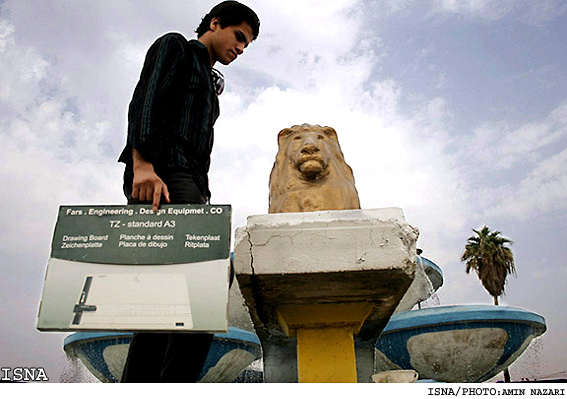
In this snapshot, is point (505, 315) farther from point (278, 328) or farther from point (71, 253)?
point (71, 253)

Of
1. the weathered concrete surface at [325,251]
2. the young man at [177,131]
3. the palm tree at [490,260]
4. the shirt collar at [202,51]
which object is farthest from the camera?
the palm tree at [490,260]

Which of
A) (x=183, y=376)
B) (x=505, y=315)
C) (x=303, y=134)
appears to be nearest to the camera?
(x=183, y=376)

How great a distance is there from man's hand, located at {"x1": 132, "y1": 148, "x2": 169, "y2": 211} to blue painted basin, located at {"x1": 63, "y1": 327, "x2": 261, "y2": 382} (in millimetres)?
6193

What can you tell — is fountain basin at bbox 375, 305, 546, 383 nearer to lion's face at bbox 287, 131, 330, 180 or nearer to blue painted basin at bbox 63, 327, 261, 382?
blue painted basin at bbox 63, 327, 261, 382

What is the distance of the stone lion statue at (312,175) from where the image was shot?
3619 mm

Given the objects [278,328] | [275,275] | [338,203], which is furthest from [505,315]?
[275,275]

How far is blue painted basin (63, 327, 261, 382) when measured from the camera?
7375 millimetres

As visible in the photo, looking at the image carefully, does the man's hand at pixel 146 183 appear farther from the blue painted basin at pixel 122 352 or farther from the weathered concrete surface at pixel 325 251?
the blue painted basin at pixel 122 352

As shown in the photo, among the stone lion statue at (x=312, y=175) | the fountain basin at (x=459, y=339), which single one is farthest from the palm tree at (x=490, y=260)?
the stone lion statue at (x=312, y=175)

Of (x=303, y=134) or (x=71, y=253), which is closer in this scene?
(x=71, y=253)

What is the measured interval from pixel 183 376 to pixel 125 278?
436 millimetres

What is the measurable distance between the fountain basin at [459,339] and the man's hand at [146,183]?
6393 mm

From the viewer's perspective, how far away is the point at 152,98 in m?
1.73

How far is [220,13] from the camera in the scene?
210 centimetres
